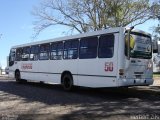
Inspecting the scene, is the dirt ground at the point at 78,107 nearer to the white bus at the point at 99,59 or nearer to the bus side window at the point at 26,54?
the white bus at the point at 99,59

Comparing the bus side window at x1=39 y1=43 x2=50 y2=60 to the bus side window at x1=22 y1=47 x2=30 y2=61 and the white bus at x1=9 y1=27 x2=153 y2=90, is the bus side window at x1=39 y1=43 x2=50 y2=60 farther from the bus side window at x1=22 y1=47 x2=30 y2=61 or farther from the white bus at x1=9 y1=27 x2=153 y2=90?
the bus side window at x1=22 y1=47 x2=30 y2=61

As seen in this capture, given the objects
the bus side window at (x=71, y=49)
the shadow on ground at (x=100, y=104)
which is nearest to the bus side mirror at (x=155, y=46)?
the shadow on ground at (x=100, y=104)

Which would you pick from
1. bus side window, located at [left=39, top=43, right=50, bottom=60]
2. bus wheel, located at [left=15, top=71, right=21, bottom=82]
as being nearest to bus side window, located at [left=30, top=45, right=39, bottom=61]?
bus side window, located at [left=39, top=43, right=50, bottom=60]

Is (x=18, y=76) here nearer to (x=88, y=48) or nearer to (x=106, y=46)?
(x=88, y=48)

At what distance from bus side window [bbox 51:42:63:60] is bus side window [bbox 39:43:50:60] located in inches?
23.5

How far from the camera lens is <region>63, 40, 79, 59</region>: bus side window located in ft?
61.0

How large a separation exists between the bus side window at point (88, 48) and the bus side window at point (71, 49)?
1.51 feet

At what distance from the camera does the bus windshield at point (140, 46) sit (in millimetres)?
16094

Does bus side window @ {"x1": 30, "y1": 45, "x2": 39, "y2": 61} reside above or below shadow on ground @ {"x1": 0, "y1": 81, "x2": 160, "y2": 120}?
above

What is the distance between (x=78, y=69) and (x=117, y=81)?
126 inches

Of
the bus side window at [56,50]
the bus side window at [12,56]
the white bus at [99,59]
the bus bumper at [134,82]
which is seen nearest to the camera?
the bus bumper at [134,82]

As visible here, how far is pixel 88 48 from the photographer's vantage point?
57.9ft

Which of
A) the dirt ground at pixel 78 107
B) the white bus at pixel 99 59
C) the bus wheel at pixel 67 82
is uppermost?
the white bus at pixel 99 59

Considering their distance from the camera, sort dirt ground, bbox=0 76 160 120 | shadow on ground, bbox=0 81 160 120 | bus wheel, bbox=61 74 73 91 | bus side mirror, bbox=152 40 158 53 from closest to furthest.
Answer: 1. dirt ground, bbox=0 76 160 120
2. shadow on ground, bbox=0 81 160 120
3. bus side mirror, bbox=152 40 158 53
4. bus wheel, bbox=61 74 73 91
